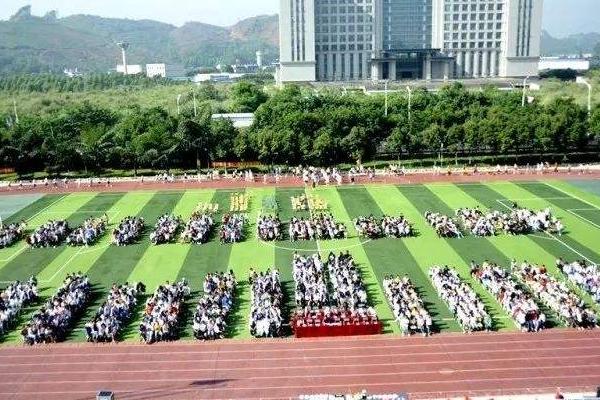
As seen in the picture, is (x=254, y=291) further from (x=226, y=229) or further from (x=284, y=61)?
(x=284, y=61)

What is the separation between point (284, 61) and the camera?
5571 inches

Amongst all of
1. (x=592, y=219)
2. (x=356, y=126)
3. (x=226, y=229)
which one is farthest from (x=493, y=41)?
(x=226, y=229)

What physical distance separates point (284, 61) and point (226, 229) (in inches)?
4249

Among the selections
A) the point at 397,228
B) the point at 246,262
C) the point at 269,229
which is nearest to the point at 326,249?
the point at 269,229

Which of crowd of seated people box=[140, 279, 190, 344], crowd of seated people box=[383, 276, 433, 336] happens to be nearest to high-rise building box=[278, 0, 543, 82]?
crowd of seated people box=[383, 276, 433, 336]

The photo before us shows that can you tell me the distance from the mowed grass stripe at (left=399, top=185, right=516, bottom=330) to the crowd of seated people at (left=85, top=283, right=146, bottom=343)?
1583cm

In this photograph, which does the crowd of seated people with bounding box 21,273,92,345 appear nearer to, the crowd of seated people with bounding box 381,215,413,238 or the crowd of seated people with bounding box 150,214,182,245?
the crowd of seated people with bounding box 150,214,182,245

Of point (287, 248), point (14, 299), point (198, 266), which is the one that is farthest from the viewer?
point (287, 248)

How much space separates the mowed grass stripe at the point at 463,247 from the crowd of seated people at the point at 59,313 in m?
18.2

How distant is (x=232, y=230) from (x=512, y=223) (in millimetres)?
16940

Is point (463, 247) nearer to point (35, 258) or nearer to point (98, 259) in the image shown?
point (98, 259)

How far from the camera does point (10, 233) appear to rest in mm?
39500

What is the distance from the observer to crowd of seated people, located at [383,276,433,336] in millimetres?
25797

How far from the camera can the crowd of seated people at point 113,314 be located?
25922mm
